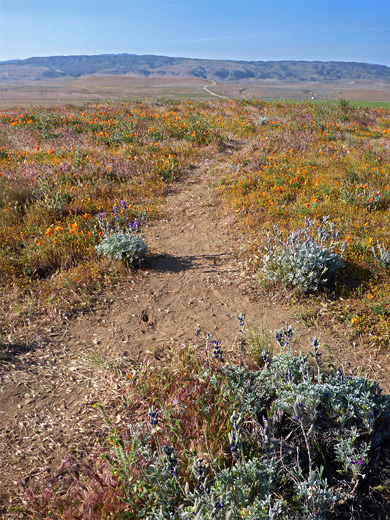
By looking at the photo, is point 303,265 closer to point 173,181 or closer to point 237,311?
point 237,311

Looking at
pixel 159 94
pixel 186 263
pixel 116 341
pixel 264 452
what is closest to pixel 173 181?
pixel 186 263

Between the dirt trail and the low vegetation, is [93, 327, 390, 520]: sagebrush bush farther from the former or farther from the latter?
the dirt trail

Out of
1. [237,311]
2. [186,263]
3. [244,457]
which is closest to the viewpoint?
[244,457]

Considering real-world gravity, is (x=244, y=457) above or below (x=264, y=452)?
above

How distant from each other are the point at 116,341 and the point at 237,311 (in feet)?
5.23

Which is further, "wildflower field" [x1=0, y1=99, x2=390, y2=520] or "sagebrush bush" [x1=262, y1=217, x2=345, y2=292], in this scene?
"sagebrush bush" [x1=262, y1=217, x2=345, y2=292]

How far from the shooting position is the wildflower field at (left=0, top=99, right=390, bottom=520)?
2283mm

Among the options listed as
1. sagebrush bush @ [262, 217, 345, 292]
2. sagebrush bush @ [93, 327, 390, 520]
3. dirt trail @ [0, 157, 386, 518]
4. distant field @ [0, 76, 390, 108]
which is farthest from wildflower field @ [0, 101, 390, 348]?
distant field @ [0, 76, 390, 108]

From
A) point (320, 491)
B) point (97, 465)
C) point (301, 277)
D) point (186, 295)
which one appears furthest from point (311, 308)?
point (97, 465)

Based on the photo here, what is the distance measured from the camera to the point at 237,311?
15.3 feet

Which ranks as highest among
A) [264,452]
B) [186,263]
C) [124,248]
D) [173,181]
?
[173,181]

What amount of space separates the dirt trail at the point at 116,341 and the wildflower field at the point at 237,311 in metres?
0.18

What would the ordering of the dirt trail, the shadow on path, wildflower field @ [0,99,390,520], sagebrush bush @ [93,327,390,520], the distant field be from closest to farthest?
1. sagebrush bush @ [93,327,390,520]
2. wildflower field @ [0,99,390,520]
3. the dirt trail
4. the shadow on path
5. the distant field

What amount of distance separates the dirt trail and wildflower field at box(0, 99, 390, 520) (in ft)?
0.60
